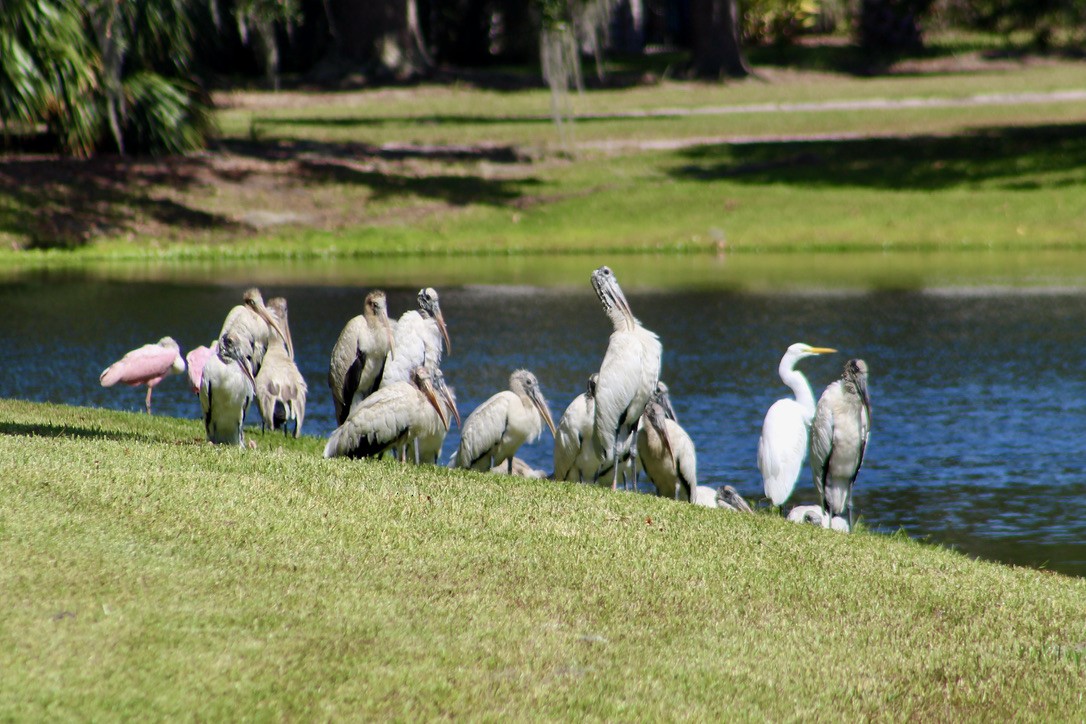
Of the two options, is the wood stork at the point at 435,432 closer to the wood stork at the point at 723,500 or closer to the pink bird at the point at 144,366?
the wood stork at the point at 723,500

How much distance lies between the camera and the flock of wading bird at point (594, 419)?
1050 cm

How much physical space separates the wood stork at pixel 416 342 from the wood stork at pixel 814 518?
10.4ft

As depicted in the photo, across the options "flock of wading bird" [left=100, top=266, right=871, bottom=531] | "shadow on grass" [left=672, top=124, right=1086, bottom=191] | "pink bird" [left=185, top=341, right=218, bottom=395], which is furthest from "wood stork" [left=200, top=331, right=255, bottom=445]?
"shadow on grass" [left=672, top=124, right=1086, bottom=191]

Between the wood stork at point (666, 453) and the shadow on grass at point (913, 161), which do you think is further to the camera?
the shadow on grass at point (913, 161)

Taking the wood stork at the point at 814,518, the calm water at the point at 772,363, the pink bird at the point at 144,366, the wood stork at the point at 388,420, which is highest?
the wood stork at the point at 388,420

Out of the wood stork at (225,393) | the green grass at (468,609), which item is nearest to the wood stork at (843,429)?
the green grass at (468,609)

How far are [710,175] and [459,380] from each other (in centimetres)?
1775

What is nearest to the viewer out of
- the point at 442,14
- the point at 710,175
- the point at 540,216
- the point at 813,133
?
the point at 540,216

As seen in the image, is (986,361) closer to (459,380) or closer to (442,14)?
(459,380)

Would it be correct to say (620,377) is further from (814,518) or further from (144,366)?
(144,366)

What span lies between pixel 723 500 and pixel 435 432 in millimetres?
2123

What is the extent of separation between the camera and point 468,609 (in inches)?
271

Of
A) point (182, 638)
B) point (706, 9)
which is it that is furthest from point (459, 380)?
point (706, 9)

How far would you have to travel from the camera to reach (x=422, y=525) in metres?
8.34
